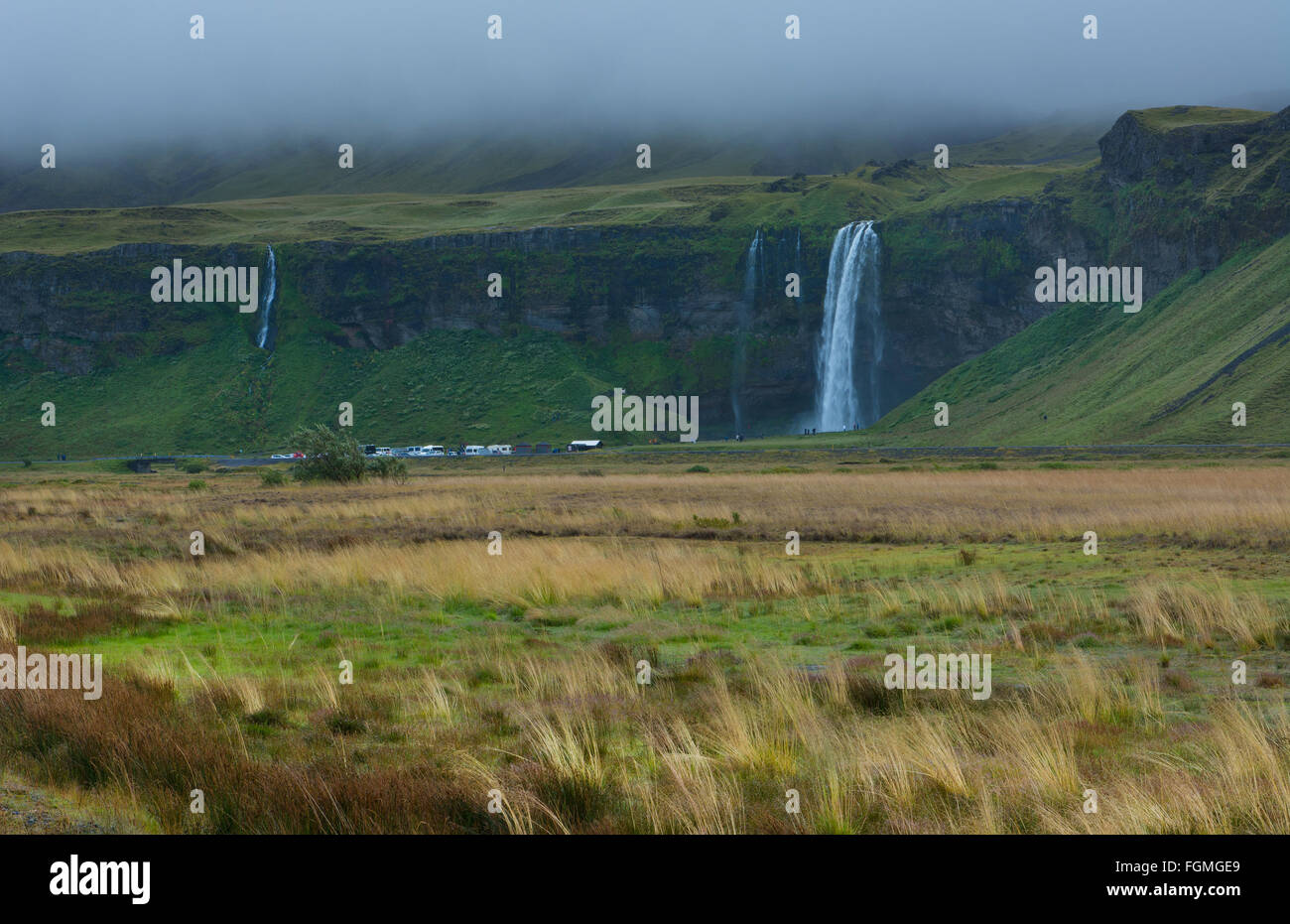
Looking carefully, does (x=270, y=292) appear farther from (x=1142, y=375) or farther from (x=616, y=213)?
(x=1142, y=375)

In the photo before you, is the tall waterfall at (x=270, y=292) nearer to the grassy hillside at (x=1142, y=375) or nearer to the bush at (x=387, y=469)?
the grassy hillside at (x=1142, y=375)

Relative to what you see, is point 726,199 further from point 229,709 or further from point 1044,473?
point 229,709

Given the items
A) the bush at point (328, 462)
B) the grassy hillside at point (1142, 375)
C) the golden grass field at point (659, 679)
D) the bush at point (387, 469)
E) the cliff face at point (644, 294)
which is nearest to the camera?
the golden grass field at point (659, 679)

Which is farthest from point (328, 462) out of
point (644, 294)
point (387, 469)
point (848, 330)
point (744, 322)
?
point (644, 294)

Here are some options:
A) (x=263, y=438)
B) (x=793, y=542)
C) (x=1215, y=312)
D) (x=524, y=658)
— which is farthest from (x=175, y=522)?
(x=263, y=438)

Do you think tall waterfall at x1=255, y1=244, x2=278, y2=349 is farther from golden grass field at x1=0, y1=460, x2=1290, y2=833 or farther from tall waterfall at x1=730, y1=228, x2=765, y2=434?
golden grass field at x1=0, y1=460, x2=1290, y2=833

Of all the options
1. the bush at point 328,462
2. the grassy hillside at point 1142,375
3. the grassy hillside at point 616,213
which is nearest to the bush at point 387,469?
the bush at point 328,462
